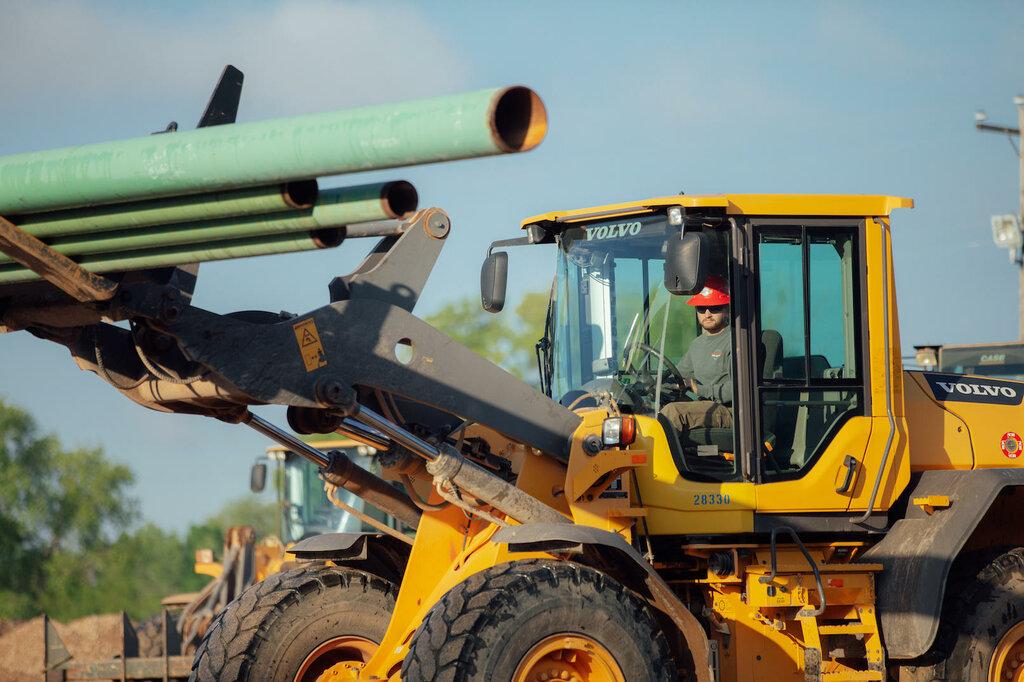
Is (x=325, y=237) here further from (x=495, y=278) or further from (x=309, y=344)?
(x=495, y=278)

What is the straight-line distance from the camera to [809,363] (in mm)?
8578

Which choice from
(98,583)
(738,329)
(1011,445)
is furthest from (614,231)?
(98,583)

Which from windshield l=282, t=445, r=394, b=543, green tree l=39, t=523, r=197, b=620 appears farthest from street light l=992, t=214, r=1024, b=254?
green tree l=39, t=523, r=197, b=620

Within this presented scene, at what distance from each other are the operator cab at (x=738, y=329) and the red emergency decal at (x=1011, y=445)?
1.32 metres

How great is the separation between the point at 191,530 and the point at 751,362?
201 feet

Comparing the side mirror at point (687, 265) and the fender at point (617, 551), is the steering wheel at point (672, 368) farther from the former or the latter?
the fender at point (617, 551)

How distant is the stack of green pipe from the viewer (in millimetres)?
5621

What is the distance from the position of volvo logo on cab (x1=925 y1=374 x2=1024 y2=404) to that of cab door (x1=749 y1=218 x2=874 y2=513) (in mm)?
901

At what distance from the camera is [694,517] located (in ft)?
A: 27.0

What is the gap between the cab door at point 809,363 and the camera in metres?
8.44

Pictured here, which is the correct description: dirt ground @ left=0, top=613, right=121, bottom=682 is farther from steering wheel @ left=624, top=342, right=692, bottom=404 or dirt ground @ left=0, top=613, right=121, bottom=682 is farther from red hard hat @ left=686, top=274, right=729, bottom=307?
red hard hat @ left=686, top=274, right=729, bottom=307

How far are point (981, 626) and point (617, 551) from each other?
2.52 meters

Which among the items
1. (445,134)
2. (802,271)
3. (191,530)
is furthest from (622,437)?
(191,530)

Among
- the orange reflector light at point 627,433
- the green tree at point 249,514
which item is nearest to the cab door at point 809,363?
the orange reflector light at point 627,433
